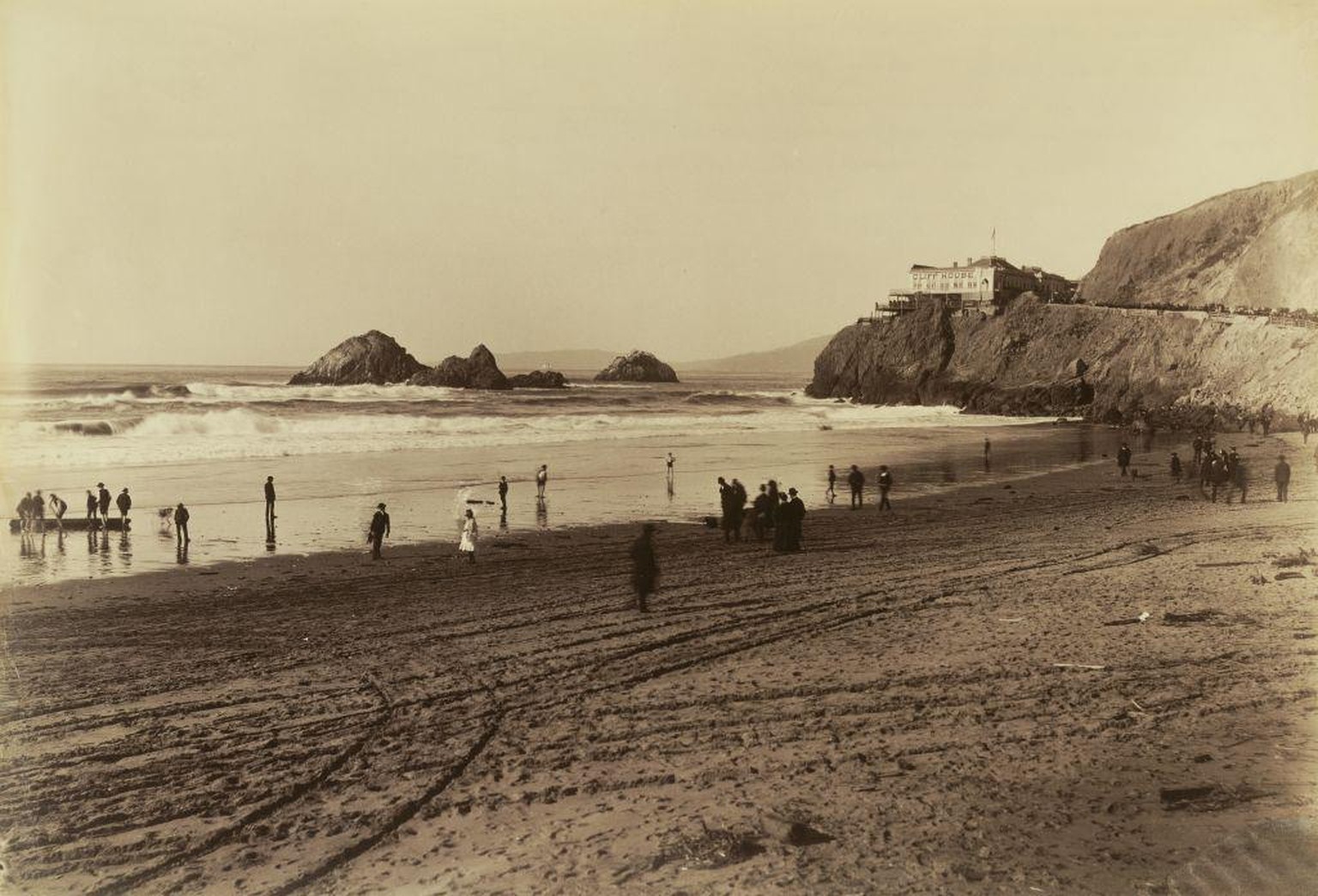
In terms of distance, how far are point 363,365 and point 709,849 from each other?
11290 centimetres

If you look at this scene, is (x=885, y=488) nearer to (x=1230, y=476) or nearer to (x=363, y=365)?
(x=1230, y=476)

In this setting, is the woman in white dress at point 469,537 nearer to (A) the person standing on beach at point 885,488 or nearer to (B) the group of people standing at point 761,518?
(B) the group of people standing at point 761,518

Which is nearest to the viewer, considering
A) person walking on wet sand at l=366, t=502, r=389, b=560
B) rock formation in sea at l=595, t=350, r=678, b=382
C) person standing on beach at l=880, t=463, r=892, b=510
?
person walking on wet sand at l=366, t=502, r=389, b=560

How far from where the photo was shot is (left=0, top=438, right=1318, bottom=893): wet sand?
6109mm

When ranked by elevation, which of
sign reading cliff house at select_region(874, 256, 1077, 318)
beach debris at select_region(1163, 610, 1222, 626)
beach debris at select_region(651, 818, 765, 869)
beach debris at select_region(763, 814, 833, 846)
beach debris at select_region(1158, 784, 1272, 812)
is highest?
sign reading cliff house at select_region(874, 256, 1077, 318)

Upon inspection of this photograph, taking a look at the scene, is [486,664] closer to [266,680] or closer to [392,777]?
[266,680]

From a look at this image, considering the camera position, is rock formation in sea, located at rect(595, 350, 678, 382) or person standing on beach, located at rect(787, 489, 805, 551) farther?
rock formation in sea, located at rect(595, 350, 678, 382)

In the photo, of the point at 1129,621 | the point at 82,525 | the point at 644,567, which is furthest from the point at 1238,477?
the point at 82,525

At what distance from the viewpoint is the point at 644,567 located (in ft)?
41.9

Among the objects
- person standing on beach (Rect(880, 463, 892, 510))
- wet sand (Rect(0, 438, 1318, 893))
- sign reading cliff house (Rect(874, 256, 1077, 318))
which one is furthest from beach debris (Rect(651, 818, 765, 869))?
sign reading cliff house (Rect(874, 256, 1077, 318))

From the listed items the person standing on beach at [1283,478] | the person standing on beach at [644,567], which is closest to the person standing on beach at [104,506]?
the person standing on beach at [644,567]

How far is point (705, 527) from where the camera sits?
2075 cm

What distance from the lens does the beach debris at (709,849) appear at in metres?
5.96

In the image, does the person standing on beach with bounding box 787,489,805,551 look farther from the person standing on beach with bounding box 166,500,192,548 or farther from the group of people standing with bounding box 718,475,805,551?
the person standing on beach with bounding box 166,500,192,548
